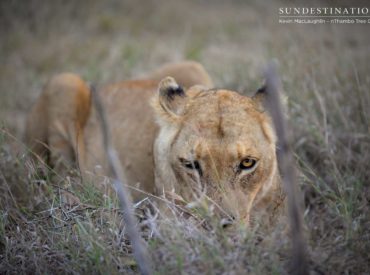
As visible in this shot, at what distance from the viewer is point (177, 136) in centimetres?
399

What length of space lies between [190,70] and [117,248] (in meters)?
2.91

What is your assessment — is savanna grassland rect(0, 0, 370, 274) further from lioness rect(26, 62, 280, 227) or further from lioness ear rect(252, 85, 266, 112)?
lioness ear rect(252, 85, 266, 112)

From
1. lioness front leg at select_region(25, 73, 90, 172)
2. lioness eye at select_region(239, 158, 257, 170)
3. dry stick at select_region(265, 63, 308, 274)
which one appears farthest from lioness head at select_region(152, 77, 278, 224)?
lioness front leg at select_region(25, 73, 90, 172)

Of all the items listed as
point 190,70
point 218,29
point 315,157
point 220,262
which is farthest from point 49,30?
point 220,262

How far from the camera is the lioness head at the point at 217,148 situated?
11.7ft

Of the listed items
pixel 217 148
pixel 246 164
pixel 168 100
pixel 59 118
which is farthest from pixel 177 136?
pixel 59 118

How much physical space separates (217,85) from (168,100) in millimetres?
3042

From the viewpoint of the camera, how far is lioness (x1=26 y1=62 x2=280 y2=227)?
3.59m

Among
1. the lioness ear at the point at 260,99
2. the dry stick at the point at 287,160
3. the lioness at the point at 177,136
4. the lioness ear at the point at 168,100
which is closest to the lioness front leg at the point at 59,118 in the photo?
the lioness at the point at 177,136

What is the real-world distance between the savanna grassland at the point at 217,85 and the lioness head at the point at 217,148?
1.09ft

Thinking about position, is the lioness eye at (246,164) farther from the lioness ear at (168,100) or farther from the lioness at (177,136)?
the lioness ear at (168,100)

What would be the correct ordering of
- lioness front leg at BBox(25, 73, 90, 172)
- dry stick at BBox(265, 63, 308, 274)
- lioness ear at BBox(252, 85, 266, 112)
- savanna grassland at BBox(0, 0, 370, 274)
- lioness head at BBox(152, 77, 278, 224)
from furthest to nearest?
lioness front leg at BBox(25, 73, 90, 172) < lioness ear at BBox(252, 85, 266, 112) < lioness head at BBox(152, 77, 278, 224) < savanna grassland at BBox(0, 0, 370, 274) < dry stick at BBox(265, 63, 308, 274)

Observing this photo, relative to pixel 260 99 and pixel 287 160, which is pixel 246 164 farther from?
pixel 287 160

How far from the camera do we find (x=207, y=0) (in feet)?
40.4
